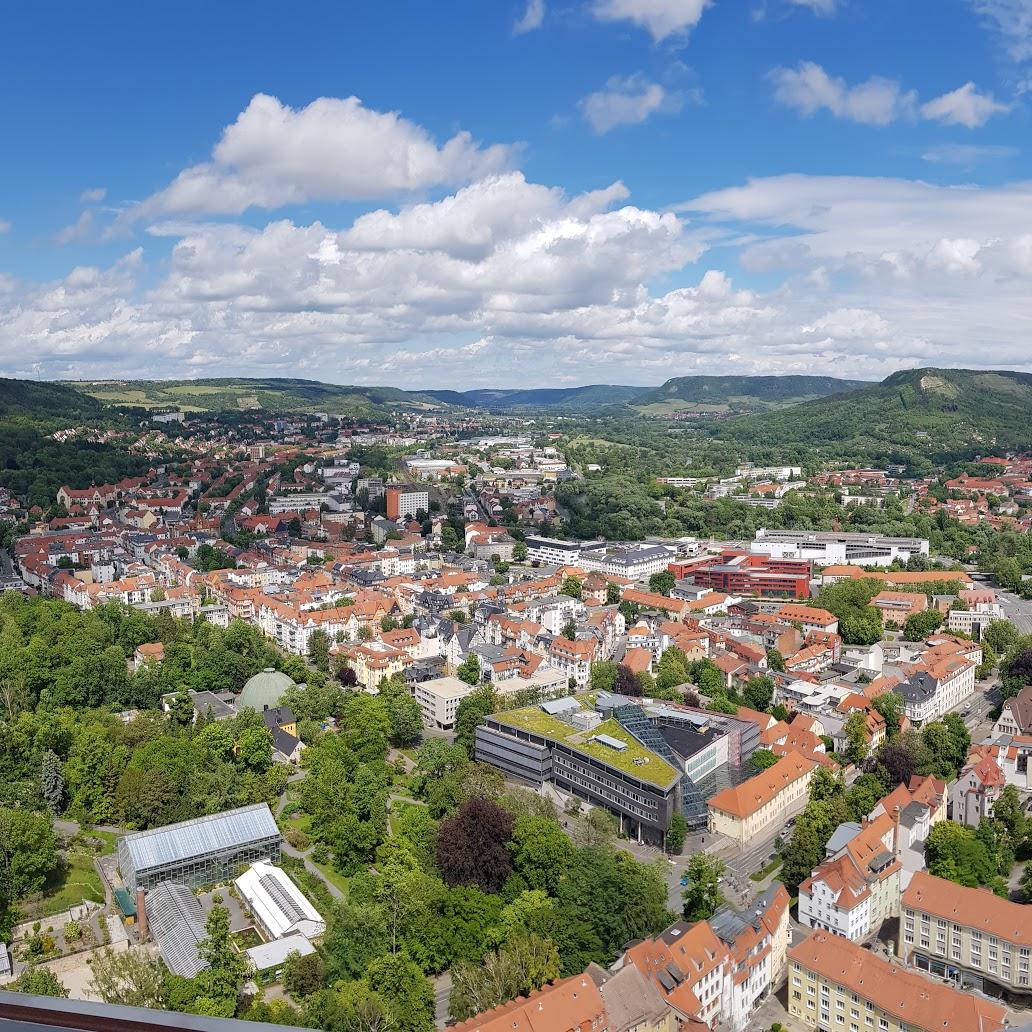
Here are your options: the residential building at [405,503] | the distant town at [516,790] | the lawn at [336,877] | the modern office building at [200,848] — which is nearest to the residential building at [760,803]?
the distant town at [516,790]

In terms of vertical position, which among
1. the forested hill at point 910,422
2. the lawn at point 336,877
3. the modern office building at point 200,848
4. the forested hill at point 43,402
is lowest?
the lawn at point 336,877

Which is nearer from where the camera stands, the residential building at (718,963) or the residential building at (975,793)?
the residential building at (718,963)

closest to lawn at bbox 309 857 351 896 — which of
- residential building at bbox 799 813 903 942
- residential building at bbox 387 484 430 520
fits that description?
residential building at bbox 799 813 903 942

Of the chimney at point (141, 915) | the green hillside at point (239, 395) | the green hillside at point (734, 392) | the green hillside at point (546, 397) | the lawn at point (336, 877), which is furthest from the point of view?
the green hillside at point (546, 397)

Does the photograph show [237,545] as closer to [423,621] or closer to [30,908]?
[423,621]

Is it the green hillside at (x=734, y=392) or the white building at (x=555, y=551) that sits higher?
the green hillside at (x=734, y=392)

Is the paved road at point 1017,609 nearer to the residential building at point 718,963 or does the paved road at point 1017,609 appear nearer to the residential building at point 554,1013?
the residential building at point 718,963

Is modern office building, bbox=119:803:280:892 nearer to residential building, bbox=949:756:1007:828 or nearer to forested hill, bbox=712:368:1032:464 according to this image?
residential building, bbox=949:756:1007:828

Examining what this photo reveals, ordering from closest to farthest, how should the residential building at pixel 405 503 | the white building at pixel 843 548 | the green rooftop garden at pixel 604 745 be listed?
1. the green rooftop garden at pixel 604 745
2. the white building at pixel 843 548
3. the residential building at pixel 405 503
